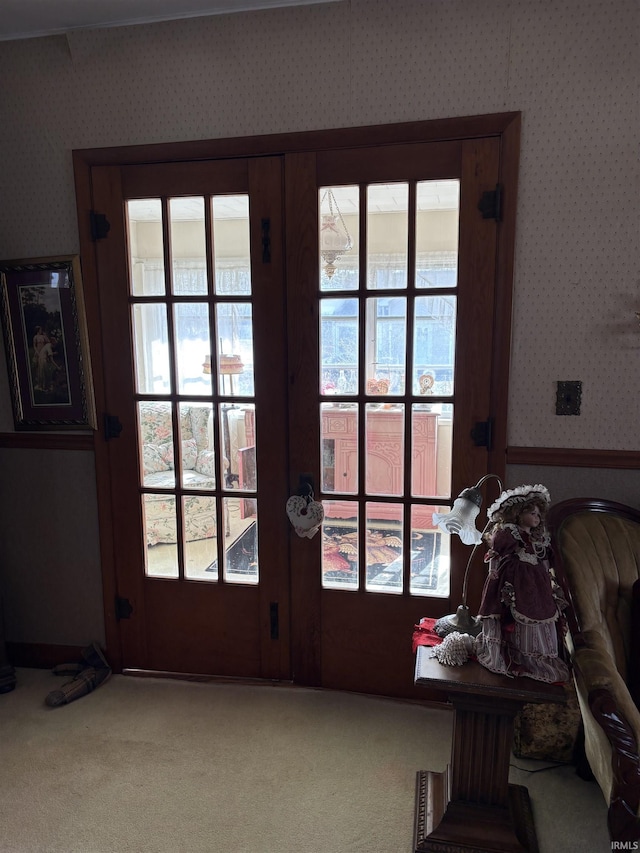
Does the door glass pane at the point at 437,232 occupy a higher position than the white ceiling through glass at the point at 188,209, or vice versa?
the white ceiling through glass at the point at 188,209

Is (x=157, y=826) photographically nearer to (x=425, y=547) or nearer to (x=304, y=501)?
(x=304, y=501)

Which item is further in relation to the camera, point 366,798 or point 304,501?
point 304,501

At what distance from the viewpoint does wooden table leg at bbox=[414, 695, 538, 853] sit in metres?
1.61

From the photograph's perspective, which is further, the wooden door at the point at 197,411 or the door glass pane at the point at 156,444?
the door glass pane at the point at 156,444

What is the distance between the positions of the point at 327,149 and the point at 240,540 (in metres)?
1.60

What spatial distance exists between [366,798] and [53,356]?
2.10m

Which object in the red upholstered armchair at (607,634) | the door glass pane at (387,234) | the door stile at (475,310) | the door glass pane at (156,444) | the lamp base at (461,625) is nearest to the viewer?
the red upholstered armchair at (607,634)

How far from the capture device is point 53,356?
249 centimetres

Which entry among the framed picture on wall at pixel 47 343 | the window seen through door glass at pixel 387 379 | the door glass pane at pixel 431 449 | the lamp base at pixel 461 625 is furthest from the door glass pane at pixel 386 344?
the framed picture on wall at pixel 47 343

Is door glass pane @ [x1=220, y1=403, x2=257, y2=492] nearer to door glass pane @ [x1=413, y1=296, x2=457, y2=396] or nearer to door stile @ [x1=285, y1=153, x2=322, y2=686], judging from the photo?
door stile @ [x1=285, y1=153, x2=322, y2=686]

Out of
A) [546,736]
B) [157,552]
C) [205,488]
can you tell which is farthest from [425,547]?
[157,552]

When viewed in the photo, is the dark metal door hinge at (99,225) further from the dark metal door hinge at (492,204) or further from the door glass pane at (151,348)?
the dark metal door hinge at (492,204)

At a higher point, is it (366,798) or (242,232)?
(242,232)

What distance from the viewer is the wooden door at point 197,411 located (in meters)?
2.29
